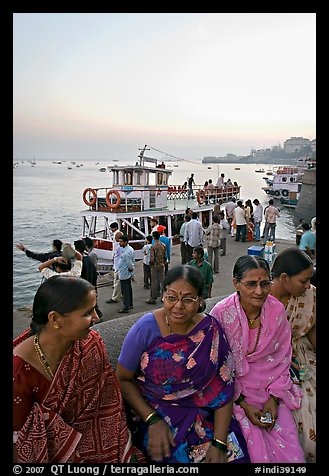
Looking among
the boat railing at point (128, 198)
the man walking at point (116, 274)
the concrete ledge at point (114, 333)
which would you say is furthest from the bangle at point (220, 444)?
the boat railing at point (128, 198)

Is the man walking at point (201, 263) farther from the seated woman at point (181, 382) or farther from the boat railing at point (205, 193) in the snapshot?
the boat railing at point (205, 193)

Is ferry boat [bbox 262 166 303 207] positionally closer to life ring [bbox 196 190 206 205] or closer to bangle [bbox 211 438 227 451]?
life ring [bbox 196 190 206 205]

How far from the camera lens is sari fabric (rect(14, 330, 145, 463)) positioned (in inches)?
62.9

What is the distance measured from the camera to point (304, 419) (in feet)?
6.86

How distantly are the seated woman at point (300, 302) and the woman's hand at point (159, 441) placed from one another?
856 mm

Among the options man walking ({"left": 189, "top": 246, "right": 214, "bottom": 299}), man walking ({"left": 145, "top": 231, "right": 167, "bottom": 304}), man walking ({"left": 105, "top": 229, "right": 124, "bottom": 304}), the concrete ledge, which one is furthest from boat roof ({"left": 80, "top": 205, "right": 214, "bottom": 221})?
the concrete ledge

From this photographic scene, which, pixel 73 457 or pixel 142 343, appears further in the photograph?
pixel 142 343

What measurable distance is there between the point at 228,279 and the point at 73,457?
746 centimetres

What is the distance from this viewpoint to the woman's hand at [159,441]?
1.83m

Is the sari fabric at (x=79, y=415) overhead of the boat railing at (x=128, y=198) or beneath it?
beneath

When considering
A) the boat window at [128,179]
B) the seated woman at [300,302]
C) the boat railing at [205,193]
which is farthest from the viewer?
the boat railing at [205,193]
